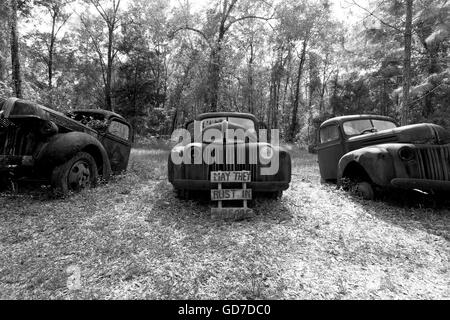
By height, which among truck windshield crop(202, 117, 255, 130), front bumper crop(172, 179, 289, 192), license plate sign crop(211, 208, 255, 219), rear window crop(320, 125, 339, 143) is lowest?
license plate sign crop(211, 208, 255, 219)

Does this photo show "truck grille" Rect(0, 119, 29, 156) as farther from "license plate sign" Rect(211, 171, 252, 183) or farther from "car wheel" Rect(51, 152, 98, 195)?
"license plate sign" Rect(211, 171, 252, 183)

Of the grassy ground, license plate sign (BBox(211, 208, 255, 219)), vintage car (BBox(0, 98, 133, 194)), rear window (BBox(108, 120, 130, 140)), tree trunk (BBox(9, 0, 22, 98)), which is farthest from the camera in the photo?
tree trunk (BBox(9, 0, 22, 98))

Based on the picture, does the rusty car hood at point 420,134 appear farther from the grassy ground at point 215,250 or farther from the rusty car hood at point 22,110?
the rusty car hood at point 22,110

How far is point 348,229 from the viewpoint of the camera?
3330mm

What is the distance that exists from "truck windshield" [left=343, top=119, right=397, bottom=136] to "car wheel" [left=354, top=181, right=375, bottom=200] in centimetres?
137

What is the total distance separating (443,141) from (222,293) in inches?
168

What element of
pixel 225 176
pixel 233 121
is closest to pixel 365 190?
pixel 225 176

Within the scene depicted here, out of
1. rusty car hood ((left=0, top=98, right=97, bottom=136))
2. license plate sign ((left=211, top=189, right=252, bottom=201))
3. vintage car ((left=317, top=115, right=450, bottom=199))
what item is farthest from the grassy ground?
rusty car hood ((left=0, top=98, right=97, bottom=136))

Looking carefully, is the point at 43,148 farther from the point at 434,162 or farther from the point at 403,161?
the point at 434,162

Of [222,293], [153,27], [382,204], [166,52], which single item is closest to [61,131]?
[222,293]

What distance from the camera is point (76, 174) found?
4535 millimetres

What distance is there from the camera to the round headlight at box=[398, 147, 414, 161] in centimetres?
389

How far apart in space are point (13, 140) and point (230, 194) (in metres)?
3.71
